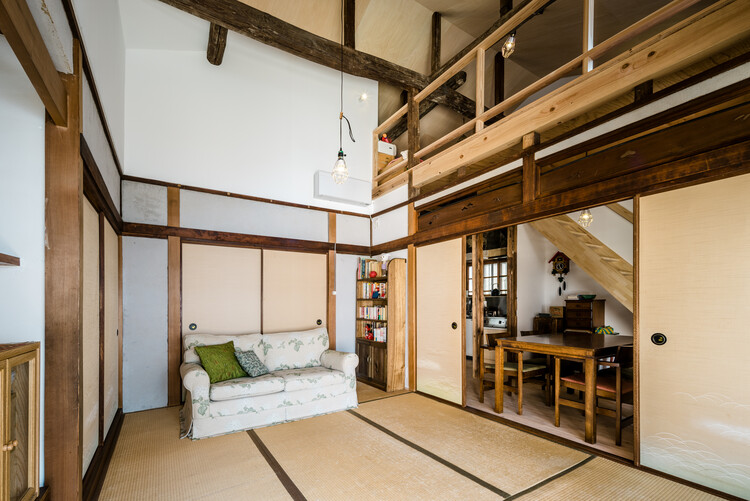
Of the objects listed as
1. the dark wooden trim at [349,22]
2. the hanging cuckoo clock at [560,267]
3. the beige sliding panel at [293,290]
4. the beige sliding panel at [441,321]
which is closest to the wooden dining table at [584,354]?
the beige sliding panel at [441,321]

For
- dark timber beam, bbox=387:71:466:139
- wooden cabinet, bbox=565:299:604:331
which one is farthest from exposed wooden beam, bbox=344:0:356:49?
wooden cabinet, bbox=565:299:604:331

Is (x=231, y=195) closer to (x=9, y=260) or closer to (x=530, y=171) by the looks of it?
(x=9, y=260)

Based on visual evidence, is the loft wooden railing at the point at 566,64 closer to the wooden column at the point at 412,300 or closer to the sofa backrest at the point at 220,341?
the wooden column at the point at 412,300

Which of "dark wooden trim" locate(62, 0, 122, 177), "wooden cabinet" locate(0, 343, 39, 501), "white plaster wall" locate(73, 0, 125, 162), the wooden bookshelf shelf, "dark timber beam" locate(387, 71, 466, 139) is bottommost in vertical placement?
"wooden cabinet" locate(0, 343, 39, 501)

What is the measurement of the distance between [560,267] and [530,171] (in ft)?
12.9

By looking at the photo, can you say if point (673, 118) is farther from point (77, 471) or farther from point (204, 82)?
point (204, 82)

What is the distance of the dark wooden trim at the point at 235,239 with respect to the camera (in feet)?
13.7

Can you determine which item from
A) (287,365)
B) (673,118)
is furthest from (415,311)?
(673,118)

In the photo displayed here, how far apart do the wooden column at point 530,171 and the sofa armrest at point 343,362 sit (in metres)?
2.64

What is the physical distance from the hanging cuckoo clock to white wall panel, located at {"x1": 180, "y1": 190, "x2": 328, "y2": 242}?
4502mm

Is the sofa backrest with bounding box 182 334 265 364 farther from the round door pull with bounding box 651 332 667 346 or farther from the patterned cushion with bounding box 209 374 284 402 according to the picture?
the round door pull with bounding box 651 332 667 346

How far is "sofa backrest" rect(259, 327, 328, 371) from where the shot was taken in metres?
4.28

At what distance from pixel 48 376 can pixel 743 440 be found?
4.00m

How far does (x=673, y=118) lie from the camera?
2.56 meters
